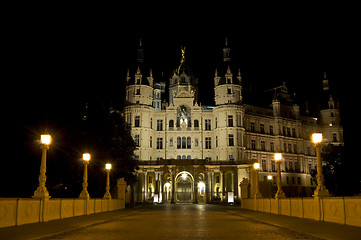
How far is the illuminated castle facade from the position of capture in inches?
2557

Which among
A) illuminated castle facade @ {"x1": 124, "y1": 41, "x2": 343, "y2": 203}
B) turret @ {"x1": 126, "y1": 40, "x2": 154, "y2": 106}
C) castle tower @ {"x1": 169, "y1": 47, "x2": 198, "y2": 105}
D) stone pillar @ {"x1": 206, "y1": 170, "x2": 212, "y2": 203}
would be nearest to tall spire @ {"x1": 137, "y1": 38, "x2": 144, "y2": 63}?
illuminated castle facade @ {"x1": 124, "y1": 41, "x2": 343, "y2": 203}

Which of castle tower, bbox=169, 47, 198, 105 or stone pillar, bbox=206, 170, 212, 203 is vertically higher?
castle tower, bbox=169, 47, 198, 105

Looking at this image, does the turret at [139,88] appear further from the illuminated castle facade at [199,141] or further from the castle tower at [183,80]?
the castle tower at [183,80]

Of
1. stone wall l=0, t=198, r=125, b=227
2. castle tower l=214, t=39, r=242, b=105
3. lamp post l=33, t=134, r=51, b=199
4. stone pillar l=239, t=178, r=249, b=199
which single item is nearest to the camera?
stone wall l=0, t=198, r=125, b=227

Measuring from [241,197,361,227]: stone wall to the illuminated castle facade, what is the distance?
3835cm

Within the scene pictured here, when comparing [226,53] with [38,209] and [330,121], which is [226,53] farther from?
[38,209]

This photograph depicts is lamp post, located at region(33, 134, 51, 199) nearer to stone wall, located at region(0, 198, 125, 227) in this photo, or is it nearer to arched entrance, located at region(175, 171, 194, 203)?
stone wall, located at region(0, 198, 125, 227)

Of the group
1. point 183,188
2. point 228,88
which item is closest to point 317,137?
point 183,188

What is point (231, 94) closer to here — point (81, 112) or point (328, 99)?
point (328, 99)

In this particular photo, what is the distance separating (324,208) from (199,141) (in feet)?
177

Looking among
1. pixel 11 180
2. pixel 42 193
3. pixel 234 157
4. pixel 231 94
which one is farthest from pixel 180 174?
pixel 42 193

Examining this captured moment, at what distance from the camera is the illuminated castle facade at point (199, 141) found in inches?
2557

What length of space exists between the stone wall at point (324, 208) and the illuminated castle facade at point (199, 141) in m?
A: 38.3

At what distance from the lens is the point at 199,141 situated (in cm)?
7119
